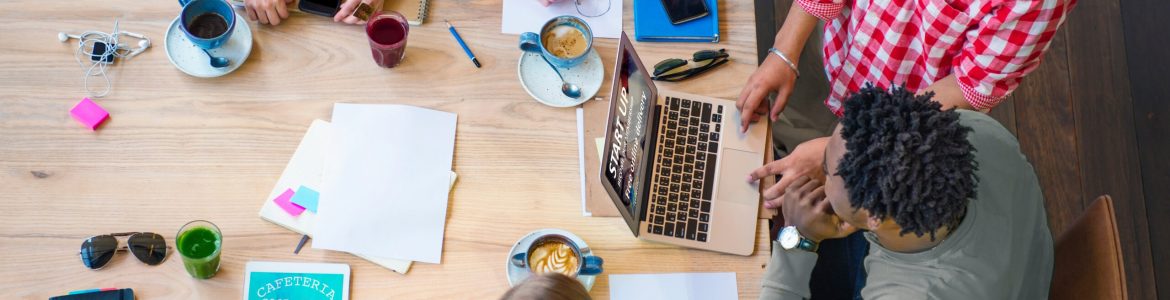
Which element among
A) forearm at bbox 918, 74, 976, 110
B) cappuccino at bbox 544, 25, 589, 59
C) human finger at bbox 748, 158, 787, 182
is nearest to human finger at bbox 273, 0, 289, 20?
cappuccino at bbox 544, 25, 589, 59

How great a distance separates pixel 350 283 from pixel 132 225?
355 millimetres

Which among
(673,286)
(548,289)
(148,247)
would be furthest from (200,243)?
(673,286)

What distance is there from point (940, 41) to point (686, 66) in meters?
0.42

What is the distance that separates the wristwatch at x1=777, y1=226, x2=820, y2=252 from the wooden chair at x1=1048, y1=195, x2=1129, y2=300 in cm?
38

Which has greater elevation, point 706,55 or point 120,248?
point 706,55

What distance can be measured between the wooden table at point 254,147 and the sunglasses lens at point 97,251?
0.02m

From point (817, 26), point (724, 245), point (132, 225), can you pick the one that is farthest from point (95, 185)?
point (817, 26)

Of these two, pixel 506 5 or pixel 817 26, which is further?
pixel 817 26

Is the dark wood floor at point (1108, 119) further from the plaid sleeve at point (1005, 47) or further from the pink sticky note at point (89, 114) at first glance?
the pink sticky note at point (89, 114)

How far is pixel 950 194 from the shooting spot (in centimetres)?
118

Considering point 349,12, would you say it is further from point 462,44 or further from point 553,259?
point 553,259


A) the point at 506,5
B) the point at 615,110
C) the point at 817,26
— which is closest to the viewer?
the point at 615,110

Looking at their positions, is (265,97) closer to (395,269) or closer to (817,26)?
(395,269)

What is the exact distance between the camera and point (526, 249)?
1.39 metres
